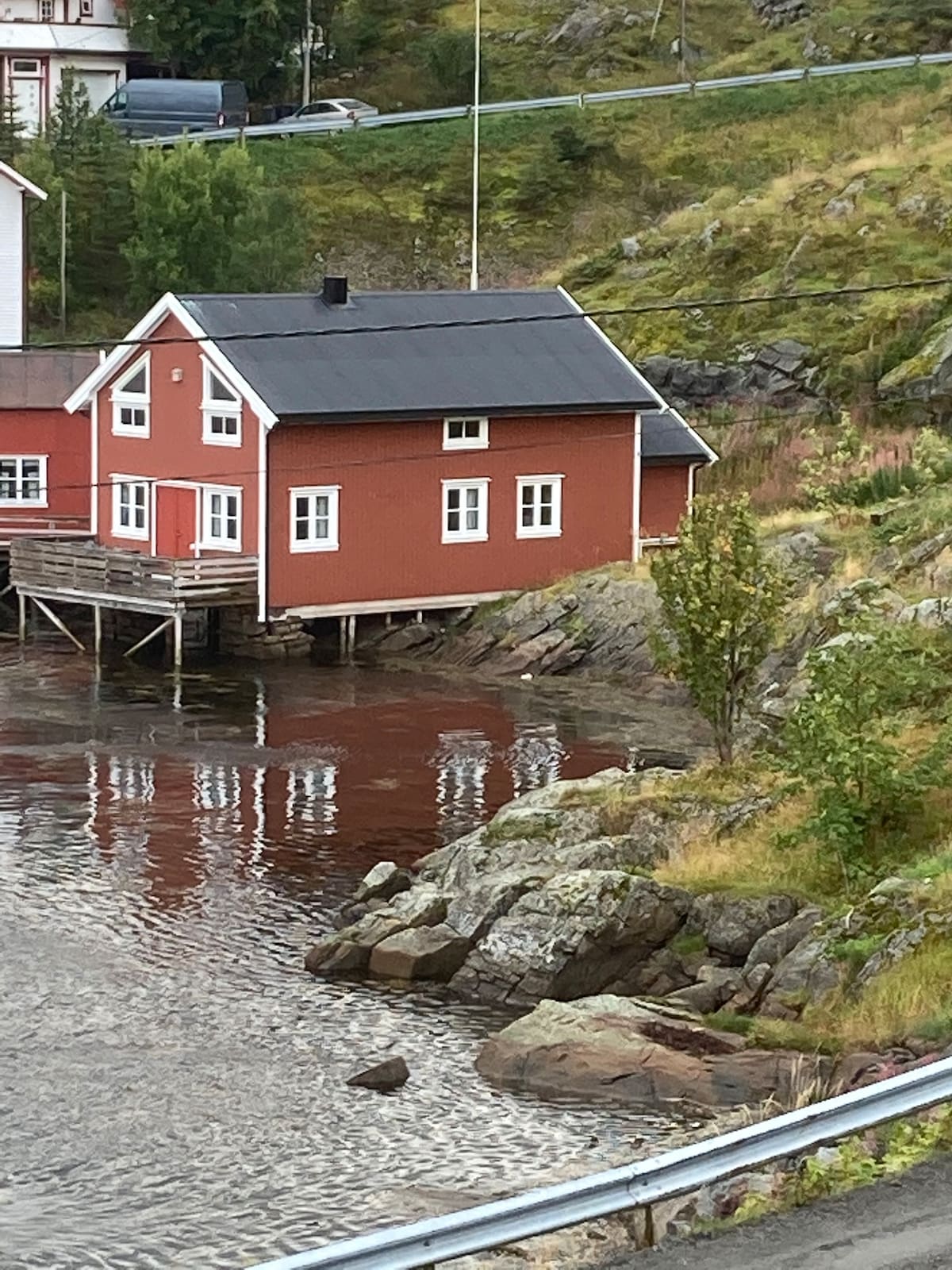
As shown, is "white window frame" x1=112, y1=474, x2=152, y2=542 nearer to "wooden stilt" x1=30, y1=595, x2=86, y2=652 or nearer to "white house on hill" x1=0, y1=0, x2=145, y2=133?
"wooden stilt" x1=30, y1=595, x2=86, y2=652

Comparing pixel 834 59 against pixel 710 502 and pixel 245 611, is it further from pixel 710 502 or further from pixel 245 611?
pixel 710 502

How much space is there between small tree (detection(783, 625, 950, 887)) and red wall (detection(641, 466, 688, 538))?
22007 millimetres

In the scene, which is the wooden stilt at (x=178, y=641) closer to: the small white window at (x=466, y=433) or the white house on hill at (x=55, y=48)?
the small white window at (x=466, y=433)

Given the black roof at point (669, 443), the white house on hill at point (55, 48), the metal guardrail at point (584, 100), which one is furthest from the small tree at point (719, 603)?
the white house on hill at point (55, 48)

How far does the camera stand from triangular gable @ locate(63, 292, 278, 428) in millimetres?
40375

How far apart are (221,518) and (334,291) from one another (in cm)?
481

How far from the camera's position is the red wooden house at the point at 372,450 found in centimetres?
4119

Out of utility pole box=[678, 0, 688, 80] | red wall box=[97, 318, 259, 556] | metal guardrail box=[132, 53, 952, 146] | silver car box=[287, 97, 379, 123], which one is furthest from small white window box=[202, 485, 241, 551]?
utility pole box=[678, 0, 688, 80]

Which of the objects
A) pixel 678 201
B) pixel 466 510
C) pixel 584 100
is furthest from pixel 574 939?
pixel 584 100

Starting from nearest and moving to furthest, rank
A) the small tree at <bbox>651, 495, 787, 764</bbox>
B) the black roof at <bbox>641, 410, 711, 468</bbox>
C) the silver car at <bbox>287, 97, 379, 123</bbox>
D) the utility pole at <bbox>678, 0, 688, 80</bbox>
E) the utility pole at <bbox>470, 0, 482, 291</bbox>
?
the small tree at <bbox>651, 495, 787, 764</bbox>
the black roof at <bbox>641, 410, 711, 468</bbox>
the utility pole at <bbox>470, 0, 482, 291</bbox>
the silver car at <bbox>287, 97, 379, 123</bbox>
the utility pole at <bbox>678, 0, 688, 80</bbox>

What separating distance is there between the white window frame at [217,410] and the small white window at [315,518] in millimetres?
1500

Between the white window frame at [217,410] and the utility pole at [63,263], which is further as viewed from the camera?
the utility pole at [63,263]

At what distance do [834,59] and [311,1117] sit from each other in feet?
206

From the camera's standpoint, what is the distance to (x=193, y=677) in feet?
133
